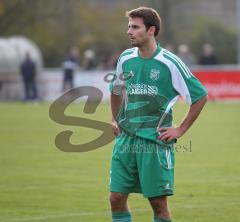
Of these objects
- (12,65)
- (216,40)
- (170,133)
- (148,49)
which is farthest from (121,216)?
(216,40)

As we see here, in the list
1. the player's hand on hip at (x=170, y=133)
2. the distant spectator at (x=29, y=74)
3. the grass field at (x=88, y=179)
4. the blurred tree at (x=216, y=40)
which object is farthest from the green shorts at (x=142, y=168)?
the blurred tree at (x=216, y=40)

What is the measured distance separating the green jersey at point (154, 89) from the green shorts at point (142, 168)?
0.10m

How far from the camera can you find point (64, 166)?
Result: 1517 centimetres

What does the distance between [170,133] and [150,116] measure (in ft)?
0.84

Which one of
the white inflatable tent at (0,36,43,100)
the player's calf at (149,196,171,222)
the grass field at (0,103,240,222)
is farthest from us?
the white inflatable tent at (0,36,43,100)

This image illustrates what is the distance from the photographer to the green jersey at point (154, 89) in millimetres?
7684

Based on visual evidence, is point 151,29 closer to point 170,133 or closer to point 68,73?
point 170,133

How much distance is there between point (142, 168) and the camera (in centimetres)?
768

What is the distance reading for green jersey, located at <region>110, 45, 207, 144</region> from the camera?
7.68 metres

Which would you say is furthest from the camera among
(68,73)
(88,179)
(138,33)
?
(68,73)

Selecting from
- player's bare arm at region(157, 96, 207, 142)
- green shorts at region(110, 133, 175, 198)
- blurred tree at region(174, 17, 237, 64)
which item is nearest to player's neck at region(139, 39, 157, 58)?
player's bare arm at region(157, 96, 207, 142)

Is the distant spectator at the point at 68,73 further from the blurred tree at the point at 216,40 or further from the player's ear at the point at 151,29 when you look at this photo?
the player's ear at the point at 151,29

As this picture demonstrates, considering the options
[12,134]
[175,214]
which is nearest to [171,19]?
[12,134]

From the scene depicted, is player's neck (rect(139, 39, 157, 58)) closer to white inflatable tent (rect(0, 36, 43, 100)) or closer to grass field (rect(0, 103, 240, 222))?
grass field (rect(0, 103, 240, 222))
